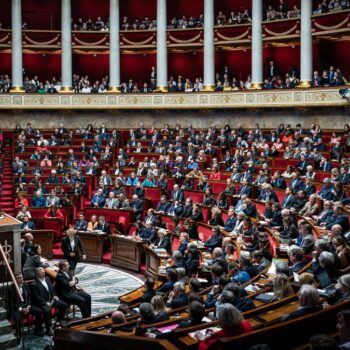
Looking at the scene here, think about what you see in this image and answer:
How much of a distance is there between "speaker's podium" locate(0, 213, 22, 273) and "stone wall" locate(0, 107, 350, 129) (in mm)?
16895

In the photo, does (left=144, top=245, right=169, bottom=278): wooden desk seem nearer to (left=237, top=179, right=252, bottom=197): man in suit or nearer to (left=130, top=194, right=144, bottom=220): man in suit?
(left=130, top=194, right=144, bottom=220): man in suit

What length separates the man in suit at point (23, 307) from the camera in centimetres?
1005

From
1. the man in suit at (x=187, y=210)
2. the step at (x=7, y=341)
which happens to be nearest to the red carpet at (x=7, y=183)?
the man in suit at (x=187, y=210)

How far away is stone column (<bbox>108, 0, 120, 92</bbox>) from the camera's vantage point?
1155 inches

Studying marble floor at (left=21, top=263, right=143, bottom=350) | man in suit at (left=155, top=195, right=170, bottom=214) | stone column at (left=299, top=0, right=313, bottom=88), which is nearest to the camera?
marble floor at (left=21, top=263, right=143, bottom=350)

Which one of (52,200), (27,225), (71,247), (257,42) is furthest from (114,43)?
(71,247)

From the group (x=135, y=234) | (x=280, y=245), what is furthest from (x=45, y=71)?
(x=280, y=245)

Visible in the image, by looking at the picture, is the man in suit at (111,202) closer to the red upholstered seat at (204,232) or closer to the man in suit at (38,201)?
the man in suit at (38,201)

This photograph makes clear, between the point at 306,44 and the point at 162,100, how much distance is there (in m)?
6.69

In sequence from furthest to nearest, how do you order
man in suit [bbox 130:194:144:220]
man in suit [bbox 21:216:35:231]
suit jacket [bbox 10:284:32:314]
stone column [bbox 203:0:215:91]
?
1. stone column [bbox 203:0:215:91]
2. man in suit [bbox 130:194:144:220]
3. man in suit [bbox 21:216:35:231]
4. suit jacket [bbox 10:284:32:314]

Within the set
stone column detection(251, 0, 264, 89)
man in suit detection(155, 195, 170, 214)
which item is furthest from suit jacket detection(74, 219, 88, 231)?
stone column detection(251, 0, 264, 89)

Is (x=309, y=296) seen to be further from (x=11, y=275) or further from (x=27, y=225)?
(x=27, y=225)

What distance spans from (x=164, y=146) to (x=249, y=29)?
771cm

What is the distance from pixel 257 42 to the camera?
2731cm
